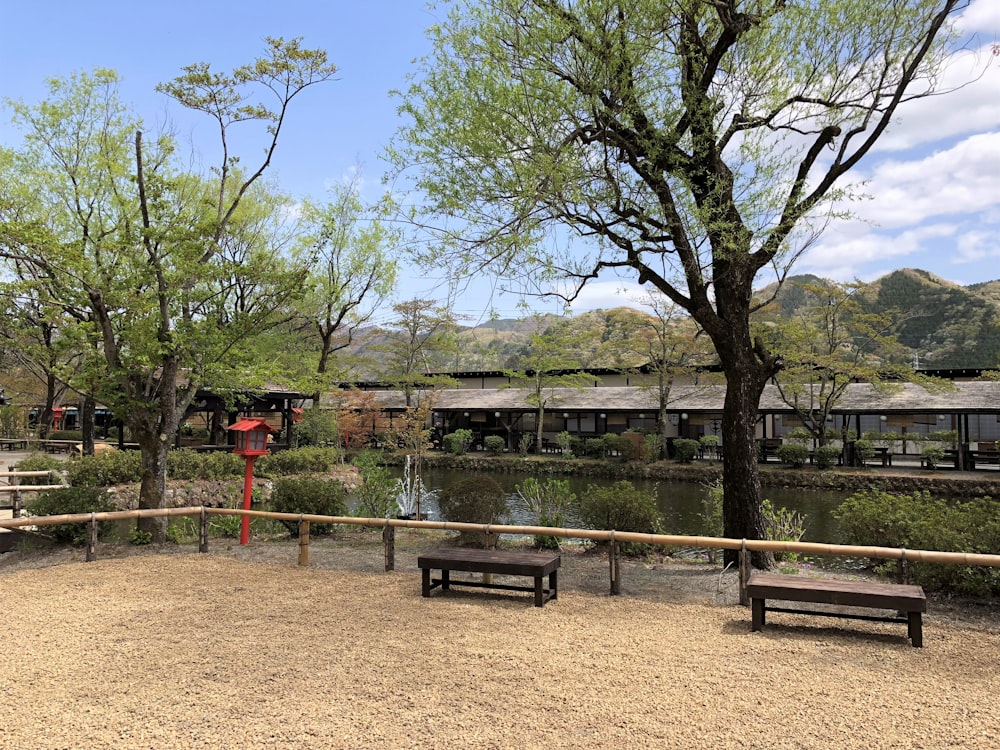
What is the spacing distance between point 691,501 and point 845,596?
11.9 metres

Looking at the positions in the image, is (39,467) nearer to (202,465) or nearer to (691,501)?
(202,465)

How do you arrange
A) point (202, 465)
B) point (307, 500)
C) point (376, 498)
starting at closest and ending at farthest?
point (307, 500) → point (376, 498) → point (202, 465)

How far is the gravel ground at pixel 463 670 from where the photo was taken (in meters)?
2.82

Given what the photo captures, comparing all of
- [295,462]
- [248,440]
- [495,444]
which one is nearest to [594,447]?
[495,444]

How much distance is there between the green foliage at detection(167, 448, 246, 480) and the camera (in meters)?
14.9

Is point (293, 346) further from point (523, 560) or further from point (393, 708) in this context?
point (393, 708)

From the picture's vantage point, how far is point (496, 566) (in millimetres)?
4891

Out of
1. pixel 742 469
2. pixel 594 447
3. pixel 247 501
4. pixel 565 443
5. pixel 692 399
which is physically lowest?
pixel 247 501

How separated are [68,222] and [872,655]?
12.8 m

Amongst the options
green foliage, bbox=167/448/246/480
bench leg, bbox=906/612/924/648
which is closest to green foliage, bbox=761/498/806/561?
bench leg, bbox=906/612/924/648

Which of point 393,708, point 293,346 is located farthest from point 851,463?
point 393,708

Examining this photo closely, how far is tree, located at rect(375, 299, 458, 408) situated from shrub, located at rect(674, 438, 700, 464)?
9.31 meters

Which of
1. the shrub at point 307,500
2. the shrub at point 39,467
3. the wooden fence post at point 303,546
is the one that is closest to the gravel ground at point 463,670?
the wooden fence post at point 303,546

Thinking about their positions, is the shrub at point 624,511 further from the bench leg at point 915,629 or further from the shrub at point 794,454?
the shrub at point 794,454
